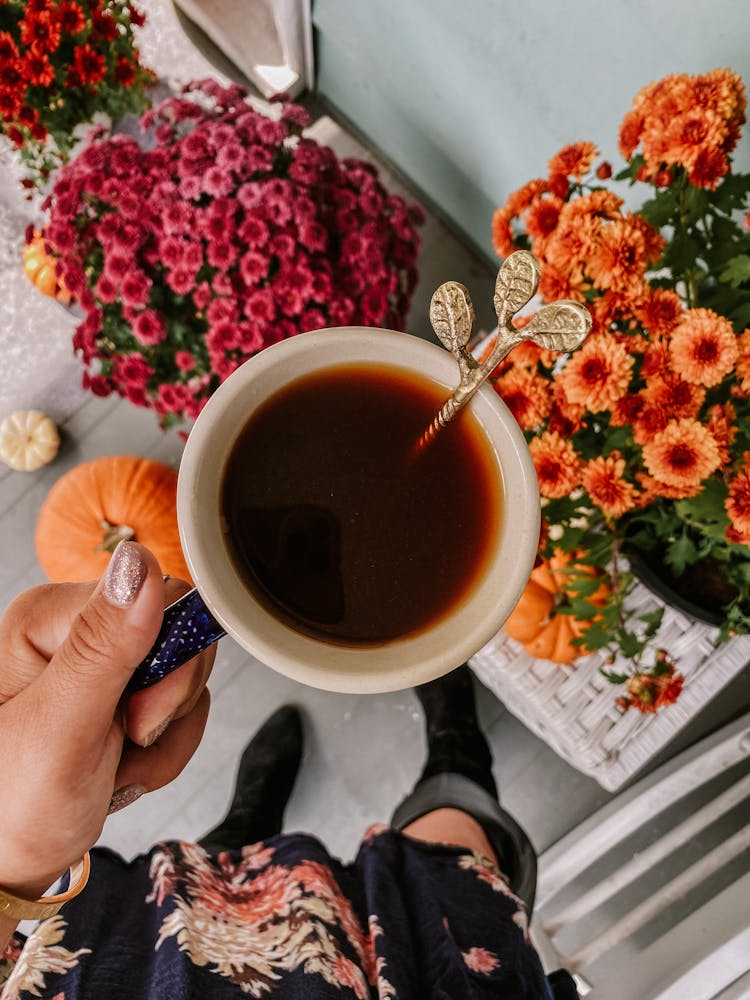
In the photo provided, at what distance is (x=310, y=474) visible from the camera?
58 centimetres

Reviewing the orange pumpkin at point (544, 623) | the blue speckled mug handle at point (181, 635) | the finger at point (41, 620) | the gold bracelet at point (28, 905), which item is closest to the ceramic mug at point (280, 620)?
the blue speckled mug handle at point (181, 635)

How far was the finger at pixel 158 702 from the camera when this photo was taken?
2.07 ft

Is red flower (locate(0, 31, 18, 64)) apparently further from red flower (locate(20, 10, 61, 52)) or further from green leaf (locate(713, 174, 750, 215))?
green leaf (locate(713, 174, 750, 215))

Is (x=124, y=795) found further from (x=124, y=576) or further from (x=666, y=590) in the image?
(x=666, y=590)

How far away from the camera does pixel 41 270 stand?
1.39 metres

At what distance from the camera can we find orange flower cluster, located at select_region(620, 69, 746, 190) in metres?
0.65

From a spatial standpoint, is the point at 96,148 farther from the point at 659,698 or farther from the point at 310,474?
the point at 659,698

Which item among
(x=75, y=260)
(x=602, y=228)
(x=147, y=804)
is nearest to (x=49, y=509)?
(x=75, y=260)

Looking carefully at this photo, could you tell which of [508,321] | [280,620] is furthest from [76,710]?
[508,321]

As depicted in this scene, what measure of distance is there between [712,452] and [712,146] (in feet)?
0.91

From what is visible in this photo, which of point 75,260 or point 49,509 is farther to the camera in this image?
point 49,509

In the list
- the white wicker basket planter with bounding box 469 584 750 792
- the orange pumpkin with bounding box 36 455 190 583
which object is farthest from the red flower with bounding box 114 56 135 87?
the white wicker basket planter with bounding box 469 584 750 792

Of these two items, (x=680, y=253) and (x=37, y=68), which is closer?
(x=680, y=253)

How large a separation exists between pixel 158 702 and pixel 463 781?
825mm
